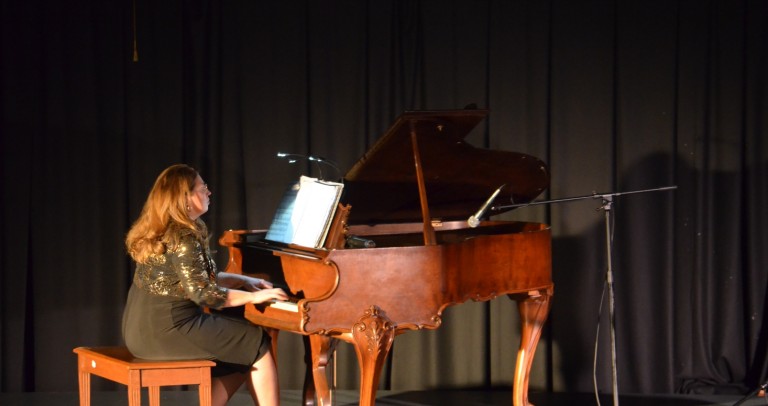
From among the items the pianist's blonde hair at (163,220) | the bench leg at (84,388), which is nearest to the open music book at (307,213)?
the pianist's blonde hair at (163,220)

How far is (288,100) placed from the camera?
5.45 meters

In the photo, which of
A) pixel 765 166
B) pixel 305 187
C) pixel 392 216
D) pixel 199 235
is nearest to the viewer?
pixel 199 235

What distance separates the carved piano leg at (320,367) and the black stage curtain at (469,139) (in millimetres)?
1294

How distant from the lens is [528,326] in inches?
183

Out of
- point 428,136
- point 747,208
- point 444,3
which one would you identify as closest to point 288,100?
point 444,3

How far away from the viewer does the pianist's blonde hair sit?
3.69m

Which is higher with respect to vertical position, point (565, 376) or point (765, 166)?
point (765, 166)

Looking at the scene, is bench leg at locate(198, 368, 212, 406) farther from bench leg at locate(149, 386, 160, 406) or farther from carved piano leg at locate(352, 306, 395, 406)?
carved piano leg at locate(352, 306, 395, 406)

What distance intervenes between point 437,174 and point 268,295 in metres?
1.02

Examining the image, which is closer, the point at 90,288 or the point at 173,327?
the point at 173,327

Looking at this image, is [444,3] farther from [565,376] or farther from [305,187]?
[565,376]

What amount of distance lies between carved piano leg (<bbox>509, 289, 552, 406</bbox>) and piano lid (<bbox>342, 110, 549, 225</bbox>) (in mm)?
474

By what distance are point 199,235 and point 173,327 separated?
1.23 ft

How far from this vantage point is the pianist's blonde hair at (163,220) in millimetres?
3693
